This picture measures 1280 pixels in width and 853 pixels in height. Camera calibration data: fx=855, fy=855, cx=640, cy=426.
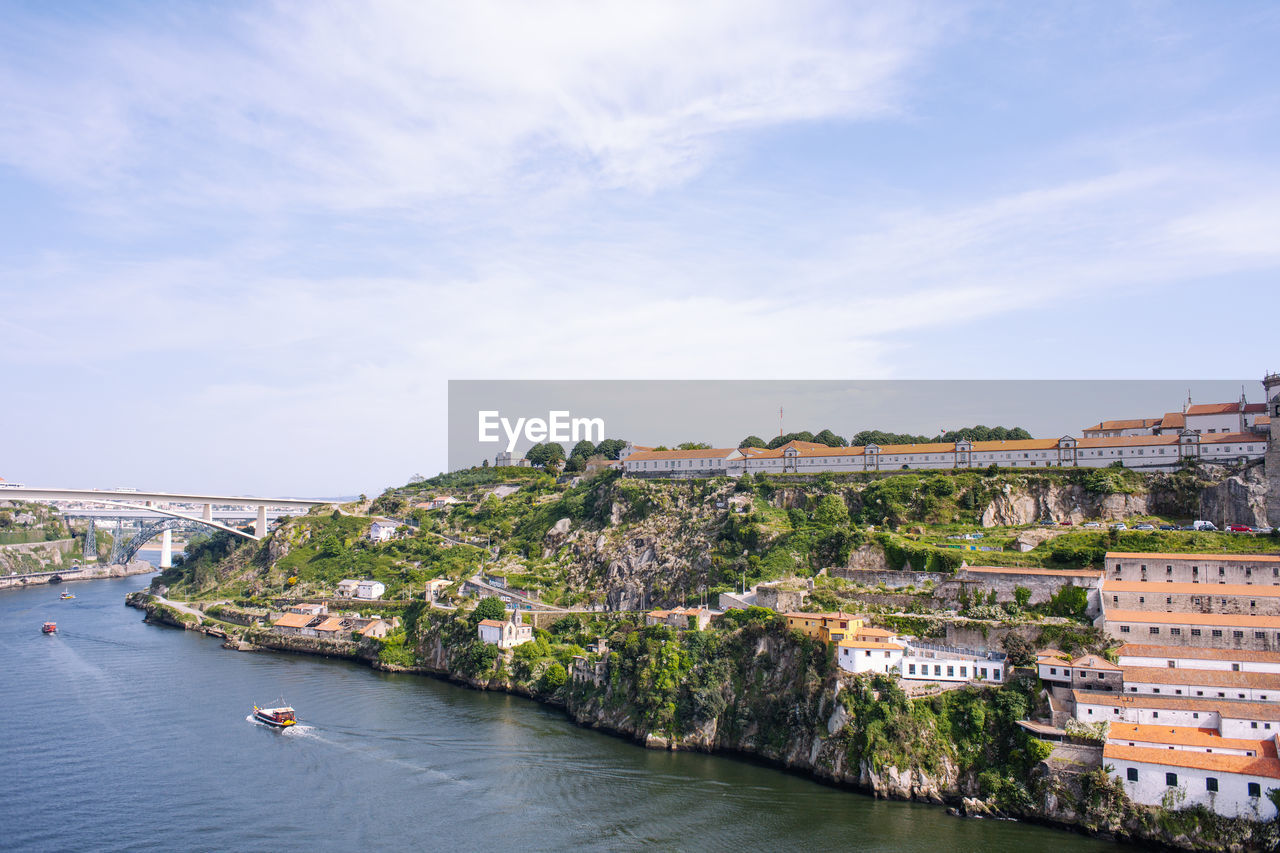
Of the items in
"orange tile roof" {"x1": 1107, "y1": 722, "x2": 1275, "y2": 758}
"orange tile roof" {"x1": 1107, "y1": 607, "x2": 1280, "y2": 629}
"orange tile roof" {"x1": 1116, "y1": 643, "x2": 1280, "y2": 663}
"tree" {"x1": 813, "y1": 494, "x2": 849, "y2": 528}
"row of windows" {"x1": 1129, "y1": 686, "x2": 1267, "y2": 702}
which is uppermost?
"tree" {"x1": 813, "y1": 494, "x2": 849, "y2": 528}

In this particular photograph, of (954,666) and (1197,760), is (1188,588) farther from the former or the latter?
(954,666)

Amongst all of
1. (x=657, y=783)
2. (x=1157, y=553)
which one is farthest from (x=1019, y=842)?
(x=1157, y=553)

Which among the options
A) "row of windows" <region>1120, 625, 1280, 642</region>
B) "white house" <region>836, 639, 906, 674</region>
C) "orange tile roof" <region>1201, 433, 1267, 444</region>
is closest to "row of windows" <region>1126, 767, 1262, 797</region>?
"row of windows" <region>1120, 625, 1280, 642</region>

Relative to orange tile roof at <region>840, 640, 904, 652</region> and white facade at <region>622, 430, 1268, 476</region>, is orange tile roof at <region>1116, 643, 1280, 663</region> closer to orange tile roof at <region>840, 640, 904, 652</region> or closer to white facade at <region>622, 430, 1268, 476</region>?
orange tile roof at <region>840, 640, 904, 652</region>

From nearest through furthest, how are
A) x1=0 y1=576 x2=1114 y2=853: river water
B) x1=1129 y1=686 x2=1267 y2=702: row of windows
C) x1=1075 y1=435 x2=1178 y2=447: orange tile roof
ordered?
1. x1=0 y1=576 x2=1114 y2=853: river water
2. x1=1129 y1=686 x2=1267 y2=702: row of windows
3. x1=1075 y1=435 x2=1178 y2=447: orange tile roof

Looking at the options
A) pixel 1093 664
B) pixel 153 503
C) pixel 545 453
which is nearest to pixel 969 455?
pixel 1093 664

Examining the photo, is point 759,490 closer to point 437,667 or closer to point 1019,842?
point 437,667

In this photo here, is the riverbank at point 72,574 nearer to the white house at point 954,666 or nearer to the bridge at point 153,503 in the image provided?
the bridge at point 153,503

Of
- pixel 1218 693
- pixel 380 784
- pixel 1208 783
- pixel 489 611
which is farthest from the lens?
pixel 489 611
